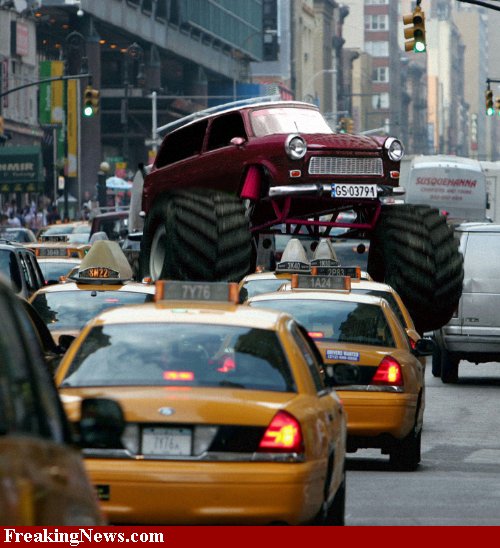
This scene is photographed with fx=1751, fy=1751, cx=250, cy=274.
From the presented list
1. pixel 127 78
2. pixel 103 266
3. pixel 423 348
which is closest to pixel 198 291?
pixel 423 348

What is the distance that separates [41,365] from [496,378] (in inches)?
843

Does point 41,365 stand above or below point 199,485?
above

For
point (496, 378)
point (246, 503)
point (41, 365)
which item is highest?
point (41, 365)

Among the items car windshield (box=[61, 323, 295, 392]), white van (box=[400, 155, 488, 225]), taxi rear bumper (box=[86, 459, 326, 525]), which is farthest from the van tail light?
white van (box=[400, 155, 488, 225])

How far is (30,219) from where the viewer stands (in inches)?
2506

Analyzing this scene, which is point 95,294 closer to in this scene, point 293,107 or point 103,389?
point 293,107

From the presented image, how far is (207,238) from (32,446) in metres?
12.8

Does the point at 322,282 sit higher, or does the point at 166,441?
the point at 322,282

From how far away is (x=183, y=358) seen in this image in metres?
8.91

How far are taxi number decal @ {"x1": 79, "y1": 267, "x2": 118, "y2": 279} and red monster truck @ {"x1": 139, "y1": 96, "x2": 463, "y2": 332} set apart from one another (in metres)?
0.59

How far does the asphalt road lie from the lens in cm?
1093

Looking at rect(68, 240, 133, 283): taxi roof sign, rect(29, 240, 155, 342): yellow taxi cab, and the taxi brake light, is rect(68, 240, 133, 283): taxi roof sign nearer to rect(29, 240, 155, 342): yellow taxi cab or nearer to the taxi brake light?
rect(29, 240, 155, 342): yellow taxi cab

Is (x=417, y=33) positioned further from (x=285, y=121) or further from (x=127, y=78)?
(x=127, y=78)

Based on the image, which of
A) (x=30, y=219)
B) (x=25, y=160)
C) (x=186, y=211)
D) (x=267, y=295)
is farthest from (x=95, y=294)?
(x=25, y=160)
